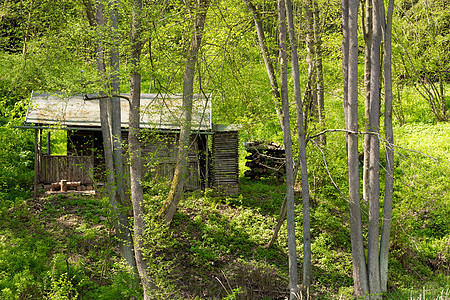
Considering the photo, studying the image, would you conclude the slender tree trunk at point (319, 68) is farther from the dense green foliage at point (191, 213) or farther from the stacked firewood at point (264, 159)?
the stacked firewood at point (264, 159)

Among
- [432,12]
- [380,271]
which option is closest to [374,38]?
[380,271]

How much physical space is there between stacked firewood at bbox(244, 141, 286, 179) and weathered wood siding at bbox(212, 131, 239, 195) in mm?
896

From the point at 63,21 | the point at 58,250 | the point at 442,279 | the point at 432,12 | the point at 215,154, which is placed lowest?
the point at 442,279

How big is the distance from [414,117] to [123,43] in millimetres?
15166

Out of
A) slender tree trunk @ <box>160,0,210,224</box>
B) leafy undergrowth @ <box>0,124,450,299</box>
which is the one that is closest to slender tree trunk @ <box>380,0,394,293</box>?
leafy undergrowth @ <box>0,124,450,299</box>

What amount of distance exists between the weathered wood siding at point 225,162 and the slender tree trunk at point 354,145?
5.46m

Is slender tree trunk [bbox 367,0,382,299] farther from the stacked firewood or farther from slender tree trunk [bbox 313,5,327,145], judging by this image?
the stacked firewood

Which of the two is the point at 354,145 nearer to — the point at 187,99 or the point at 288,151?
the point at 288,151

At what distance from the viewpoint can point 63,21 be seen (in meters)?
10.6

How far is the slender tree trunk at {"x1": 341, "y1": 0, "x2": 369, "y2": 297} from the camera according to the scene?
27.5 feet

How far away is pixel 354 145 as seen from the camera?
332 inches

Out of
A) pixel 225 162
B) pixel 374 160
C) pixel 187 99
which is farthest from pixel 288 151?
pixel 225 162

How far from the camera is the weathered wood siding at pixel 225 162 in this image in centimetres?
1354

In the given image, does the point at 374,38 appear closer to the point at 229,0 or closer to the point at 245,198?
the point at 229,0
